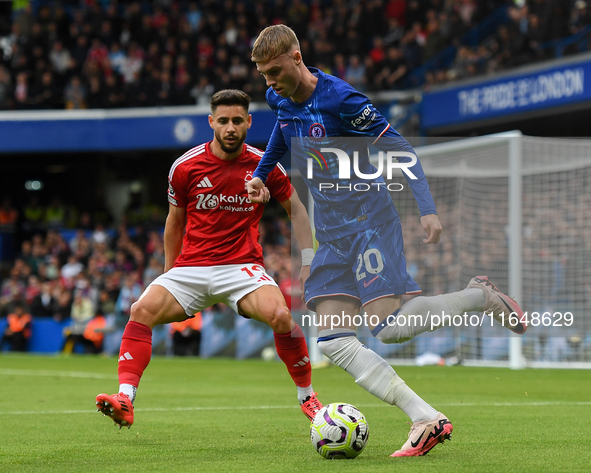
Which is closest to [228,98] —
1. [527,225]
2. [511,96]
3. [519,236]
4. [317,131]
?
[317,131]

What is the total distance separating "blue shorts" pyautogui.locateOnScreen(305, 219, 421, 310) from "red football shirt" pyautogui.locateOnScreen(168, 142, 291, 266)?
3.91ft

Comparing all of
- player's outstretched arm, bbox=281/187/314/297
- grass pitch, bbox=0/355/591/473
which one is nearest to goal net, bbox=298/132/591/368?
grass pitch, bbox=0/355/591/473

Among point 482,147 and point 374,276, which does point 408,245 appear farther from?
point 374,276

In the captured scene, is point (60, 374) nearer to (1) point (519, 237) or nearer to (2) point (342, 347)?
(1) point (519, 237)

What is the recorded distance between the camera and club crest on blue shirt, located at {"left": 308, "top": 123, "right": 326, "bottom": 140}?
15.0 feet

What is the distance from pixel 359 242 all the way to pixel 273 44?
1060mm

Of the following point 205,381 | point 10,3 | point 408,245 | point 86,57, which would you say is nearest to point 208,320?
point 205,381

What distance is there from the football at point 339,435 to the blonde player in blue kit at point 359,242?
0.19 m

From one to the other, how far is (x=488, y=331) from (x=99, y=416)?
235 inches

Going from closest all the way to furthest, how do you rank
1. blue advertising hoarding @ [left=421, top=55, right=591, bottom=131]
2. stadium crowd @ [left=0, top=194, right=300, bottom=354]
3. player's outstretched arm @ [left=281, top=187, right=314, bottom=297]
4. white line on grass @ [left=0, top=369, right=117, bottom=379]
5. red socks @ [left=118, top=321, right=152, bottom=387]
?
red socks @ [left=118, top=321, right=152, bottom=387]
player's outstretched arm @ [left=281, top=187, right=314, bottom=297]
white line on grass @ [left=0, top=369, right=117, bottom=379]
blue advertising hoarding @ [left=421, top=55, right=591, bottom=131]
stadium crowd @ [left=0, top=194, right=300, bottom=354]

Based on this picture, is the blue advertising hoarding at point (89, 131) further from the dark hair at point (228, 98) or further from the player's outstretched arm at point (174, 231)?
the dark hair at point (228, 98)

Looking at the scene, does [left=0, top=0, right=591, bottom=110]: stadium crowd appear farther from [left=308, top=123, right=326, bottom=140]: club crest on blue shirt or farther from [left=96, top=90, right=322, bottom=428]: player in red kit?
[left=308, top=123, right=326, bottom=140]: club crest on blue shirt

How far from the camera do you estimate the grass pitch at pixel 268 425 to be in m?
4.25

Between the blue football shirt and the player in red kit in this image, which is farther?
the player in red kit
